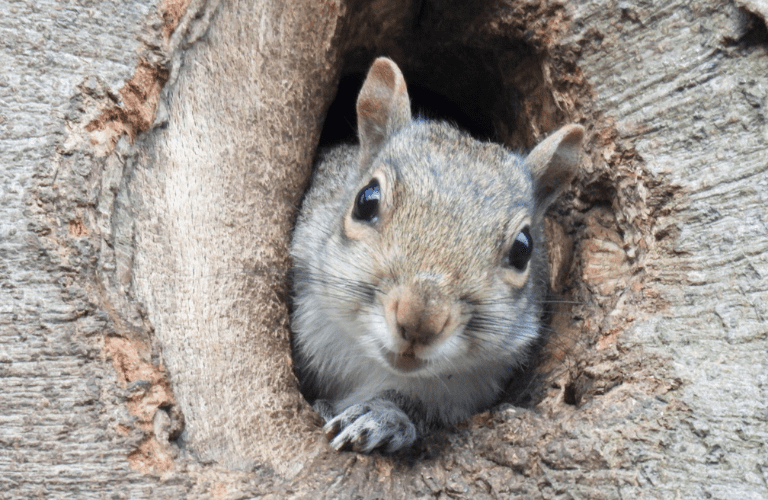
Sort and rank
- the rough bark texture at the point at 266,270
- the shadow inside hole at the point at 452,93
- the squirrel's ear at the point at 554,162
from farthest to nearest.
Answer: the shadow inside hole at the point at 452,93 → the squirrel's ear at the point at 554,162 → the rough bark texture at the point at 266,270

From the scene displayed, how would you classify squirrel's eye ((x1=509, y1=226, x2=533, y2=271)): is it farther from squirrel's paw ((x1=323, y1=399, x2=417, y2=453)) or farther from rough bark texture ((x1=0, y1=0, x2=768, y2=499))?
squirrel's paw ((x1=323, y1=399, x2=417, y2=453))

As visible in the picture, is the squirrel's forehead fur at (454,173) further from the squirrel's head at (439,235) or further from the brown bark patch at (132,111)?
the brown bark patch at (132,111)

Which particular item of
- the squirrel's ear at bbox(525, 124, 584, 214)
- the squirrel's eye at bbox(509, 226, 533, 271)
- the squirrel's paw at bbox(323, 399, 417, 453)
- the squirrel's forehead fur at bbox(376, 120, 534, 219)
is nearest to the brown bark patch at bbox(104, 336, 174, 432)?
the squirrel's paw at bbox(323, 399, 417, 453)

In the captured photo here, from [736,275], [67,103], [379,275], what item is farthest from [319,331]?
[736,275]

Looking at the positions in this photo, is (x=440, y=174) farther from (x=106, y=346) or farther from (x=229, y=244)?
(x=106, y=346)

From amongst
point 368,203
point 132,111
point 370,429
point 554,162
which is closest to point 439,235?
point 368,203

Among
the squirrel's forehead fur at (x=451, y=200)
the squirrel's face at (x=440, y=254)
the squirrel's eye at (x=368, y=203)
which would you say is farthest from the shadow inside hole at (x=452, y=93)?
the squirrel's eye at (x=368, y=203)
